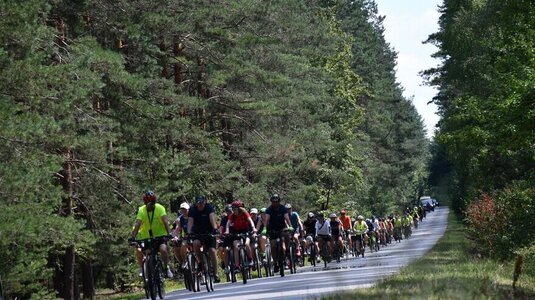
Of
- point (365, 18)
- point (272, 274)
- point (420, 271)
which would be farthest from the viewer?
point (365, 18)

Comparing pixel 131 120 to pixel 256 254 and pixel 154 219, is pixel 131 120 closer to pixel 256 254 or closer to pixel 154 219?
pixel 256 254

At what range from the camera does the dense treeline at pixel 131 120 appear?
26.4m

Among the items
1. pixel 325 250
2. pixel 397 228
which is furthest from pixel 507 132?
pixel 397 228

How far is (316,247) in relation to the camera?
35219 millimetres

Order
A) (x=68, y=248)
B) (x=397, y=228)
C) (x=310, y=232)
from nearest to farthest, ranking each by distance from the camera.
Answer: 1. (x=68, y=248)
2. (x=310, y=232)
3. (x=397, y=228)

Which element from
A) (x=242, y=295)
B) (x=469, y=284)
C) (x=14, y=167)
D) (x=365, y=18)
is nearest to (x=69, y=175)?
(x=14, y=167)

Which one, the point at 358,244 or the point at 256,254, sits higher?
the point at 358,244

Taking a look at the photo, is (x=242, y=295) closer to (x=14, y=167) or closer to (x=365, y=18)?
(x=14, y=167)

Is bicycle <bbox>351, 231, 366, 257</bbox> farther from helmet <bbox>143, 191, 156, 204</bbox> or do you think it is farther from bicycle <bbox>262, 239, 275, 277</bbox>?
helmet <bbox>143, 191, 156, 204</bbox>

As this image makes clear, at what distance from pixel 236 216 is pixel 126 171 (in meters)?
9.93

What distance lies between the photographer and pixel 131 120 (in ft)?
114

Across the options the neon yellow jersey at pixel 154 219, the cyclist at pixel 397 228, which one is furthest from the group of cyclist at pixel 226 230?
the cyclist at pixel 397 228

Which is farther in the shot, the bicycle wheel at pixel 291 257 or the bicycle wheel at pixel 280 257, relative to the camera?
the bicycle wheel at pixel 291 257

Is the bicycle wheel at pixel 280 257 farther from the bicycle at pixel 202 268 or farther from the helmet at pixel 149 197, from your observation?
the helmet at pixel 149 197
